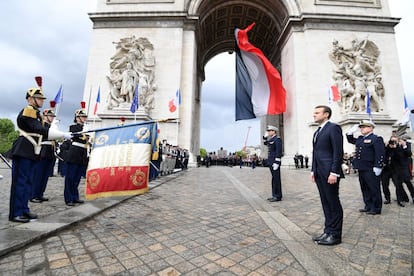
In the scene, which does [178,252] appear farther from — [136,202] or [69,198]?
[69,198]

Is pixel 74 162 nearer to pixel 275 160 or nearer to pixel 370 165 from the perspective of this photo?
pixel 275 160

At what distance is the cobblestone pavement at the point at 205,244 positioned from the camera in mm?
1781

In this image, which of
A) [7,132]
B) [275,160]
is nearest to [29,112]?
[275,160]

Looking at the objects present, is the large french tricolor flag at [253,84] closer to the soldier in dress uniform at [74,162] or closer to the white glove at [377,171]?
the white glove at [377,171]

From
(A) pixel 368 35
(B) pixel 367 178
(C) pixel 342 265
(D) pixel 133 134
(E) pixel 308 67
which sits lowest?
(C) pixel 342 265

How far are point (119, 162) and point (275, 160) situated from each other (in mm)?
3441

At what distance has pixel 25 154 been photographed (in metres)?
2.87


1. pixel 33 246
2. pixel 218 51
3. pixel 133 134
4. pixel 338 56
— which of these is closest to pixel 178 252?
pixel 33 246

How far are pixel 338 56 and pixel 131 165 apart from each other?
17.7 m

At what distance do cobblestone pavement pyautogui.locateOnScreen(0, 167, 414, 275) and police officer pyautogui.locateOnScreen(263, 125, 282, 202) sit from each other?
879 mm

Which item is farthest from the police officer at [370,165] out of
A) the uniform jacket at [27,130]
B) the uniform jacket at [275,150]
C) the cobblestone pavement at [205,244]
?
the uniform jacket at [27,130]

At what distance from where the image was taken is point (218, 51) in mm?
28781

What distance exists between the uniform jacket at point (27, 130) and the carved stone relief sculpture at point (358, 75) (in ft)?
53.8

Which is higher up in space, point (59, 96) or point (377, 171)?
point (59, 96)
